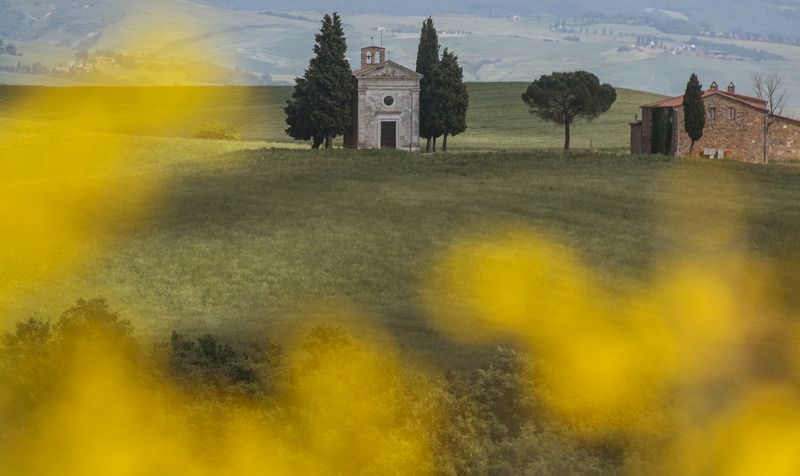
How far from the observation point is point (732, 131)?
331 ft

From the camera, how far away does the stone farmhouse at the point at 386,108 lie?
101062 millimetres

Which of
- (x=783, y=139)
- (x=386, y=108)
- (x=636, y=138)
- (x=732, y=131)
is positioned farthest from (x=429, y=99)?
(x=783, y=139)

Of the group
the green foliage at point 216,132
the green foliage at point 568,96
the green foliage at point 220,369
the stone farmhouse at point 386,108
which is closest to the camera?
the green foliage at point 220,369

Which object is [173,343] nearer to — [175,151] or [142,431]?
[142,431]

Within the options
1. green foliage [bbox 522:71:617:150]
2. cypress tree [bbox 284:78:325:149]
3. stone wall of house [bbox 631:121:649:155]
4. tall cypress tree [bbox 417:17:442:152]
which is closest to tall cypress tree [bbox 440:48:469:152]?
tall cypress tree [bbox 417:17:442:152]

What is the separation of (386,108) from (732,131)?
2511 centimetres

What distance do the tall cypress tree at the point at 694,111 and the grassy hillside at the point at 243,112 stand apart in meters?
17.4

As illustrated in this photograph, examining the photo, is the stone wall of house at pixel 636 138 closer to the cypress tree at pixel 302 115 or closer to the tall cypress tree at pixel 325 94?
the tall cypress tree at pixel 325 94

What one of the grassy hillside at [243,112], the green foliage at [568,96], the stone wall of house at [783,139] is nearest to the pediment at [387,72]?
the green foliage at [568,96]

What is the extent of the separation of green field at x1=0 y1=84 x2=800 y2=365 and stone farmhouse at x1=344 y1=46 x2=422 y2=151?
8134 mm

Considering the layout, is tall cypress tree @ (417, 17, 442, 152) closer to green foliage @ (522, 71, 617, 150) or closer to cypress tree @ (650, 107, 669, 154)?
green foliage @ (522, 71, 617, 150)

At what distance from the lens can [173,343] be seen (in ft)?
125

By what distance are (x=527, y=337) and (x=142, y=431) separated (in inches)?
615

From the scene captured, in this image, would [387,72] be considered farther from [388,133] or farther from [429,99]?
[388,133]
